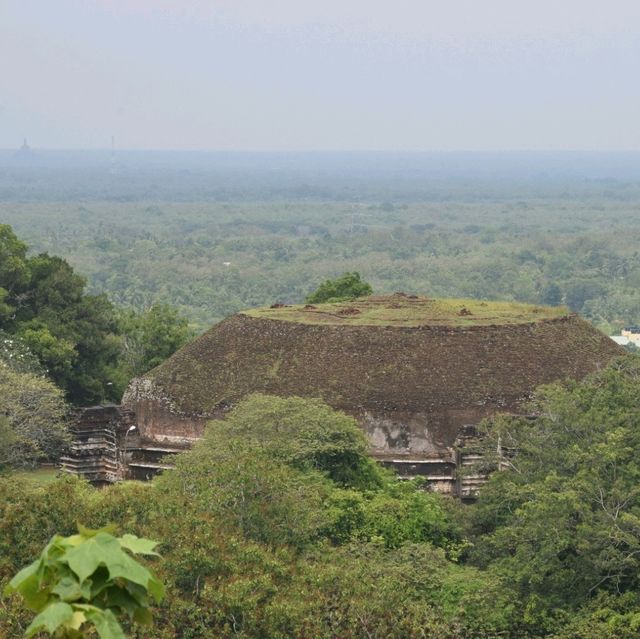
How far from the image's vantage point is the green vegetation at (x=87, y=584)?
5711mm

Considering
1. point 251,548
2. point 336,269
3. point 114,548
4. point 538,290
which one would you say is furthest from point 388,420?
point 336,269

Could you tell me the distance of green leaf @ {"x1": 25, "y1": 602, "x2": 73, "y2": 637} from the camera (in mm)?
5680

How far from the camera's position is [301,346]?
97.0 feet

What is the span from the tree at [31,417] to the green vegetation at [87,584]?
22713 millimetres

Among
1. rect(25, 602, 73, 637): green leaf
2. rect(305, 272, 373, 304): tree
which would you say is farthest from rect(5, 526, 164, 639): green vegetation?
rect(305, 272, 373, 304): tree

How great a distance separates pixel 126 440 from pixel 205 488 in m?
9.60

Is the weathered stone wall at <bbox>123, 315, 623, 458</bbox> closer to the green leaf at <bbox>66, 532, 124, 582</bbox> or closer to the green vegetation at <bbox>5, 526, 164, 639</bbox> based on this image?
the green vegetation at <bbox>5, 526, 164, 639</bbox>

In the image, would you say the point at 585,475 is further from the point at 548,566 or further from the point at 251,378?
the point at 251,378

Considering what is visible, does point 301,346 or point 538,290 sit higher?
point 301,346

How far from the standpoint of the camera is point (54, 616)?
5695 millimetres

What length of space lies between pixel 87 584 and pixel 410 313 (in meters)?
25.8

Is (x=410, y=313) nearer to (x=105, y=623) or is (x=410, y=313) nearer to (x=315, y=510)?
(x=315, y=510)

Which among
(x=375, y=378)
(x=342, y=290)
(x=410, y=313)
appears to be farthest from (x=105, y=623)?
(x=342, y=290)

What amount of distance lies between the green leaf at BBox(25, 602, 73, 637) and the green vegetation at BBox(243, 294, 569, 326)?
959 inches
